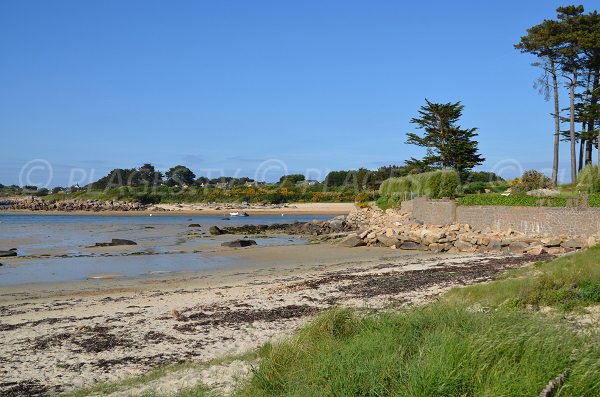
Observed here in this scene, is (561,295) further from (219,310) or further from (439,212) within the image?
(439,212)

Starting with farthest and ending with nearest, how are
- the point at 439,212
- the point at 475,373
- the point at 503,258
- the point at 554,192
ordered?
the point at 439,212 < the point at 554,192 < the point at 503,258 < the point at 475,373

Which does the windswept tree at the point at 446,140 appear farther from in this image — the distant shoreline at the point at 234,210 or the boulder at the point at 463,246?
the distant shoreline at the point at 234,210

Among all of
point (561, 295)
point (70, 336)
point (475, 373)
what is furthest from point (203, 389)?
point (561, 295)

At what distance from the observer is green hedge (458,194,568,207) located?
78.8 ft

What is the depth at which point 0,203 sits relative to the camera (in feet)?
380

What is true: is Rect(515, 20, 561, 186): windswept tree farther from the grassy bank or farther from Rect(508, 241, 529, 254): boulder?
the grassy bank

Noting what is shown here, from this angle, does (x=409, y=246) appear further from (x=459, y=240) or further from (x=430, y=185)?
(x=430, y=185)

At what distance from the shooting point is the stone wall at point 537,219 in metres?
22.2

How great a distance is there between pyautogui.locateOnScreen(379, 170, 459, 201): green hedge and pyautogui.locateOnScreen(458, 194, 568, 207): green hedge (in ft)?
12.0

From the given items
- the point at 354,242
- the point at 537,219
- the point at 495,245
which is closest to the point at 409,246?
the point at 354,242

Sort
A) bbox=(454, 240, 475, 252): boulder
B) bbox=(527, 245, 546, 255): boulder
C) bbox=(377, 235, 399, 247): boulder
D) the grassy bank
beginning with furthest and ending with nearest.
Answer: bbox=(377, 235, 399, 247): boulder < bbox=(454, 240, 475, 252): boulder < bbox=(527, 245, 546, 255): boulder < the grassy bank

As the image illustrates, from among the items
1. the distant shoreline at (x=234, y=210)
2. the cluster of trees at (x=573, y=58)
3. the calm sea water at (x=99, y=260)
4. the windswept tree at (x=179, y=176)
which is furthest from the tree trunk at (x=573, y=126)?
the windswept tree at (x=179, y=176)

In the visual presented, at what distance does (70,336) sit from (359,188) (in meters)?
84.1

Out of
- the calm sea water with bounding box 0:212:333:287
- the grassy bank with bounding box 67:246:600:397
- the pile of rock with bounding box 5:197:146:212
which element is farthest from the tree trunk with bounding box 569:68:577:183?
the pile of rock with bounding box 5:197:146:212
